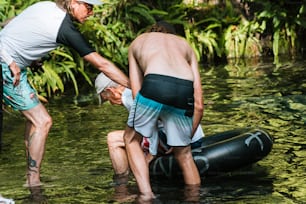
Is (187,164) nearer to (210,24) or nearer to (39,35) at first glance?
(39,35)

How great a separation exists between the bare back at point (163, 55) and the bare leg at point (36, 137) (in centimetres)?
110

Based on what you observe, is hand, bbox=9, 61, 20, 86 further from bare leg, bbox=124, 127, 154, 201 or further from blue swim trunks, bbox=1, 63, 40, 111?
bare leg, bbox=124, 127, 154, 201

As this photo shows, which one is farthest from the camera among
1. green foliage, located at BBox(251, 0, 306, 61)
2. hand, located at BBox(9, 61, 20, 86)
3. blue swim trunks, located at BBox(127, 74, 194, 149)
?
green foliage, located at BBox(251, 0, 306, 61)

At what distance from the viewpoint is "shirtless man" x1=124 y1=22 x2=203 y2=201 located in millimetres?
6217

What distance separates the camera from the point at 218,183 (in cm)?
691

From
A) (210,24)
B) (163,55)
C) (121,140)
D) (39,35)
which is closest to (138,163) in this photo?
(121,140)

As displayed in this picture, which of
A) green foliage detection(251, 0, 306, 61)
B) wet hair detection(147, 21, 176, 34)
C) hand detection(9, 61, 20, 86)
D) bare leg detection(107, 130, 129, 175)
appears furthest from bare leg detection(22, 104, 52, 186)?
green foliage detection(251, 0, 306, 61)

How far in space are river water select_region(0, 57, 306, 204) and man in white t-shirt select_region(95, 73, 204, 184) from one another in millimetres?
154

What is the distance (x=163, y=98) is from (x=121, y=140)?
1.01 metres

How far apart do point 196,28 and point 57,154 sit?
28.4ft

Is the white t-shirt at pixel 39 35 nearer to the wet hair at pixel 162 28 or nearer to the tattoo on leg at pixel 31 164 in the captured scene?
the wet hair at pixel 162 28

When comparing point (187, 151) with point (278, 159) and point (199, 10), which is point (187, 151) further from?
point (199, 10)

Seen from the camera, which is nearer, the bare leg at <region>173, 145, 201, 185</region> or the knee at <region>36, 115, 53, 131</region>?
the bare leg at <region>173, 145, 201, 185</region>

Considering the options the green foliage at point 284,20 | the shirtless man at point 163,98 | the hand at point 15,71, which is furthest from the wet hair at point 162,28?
the green foliage at point 284,20
